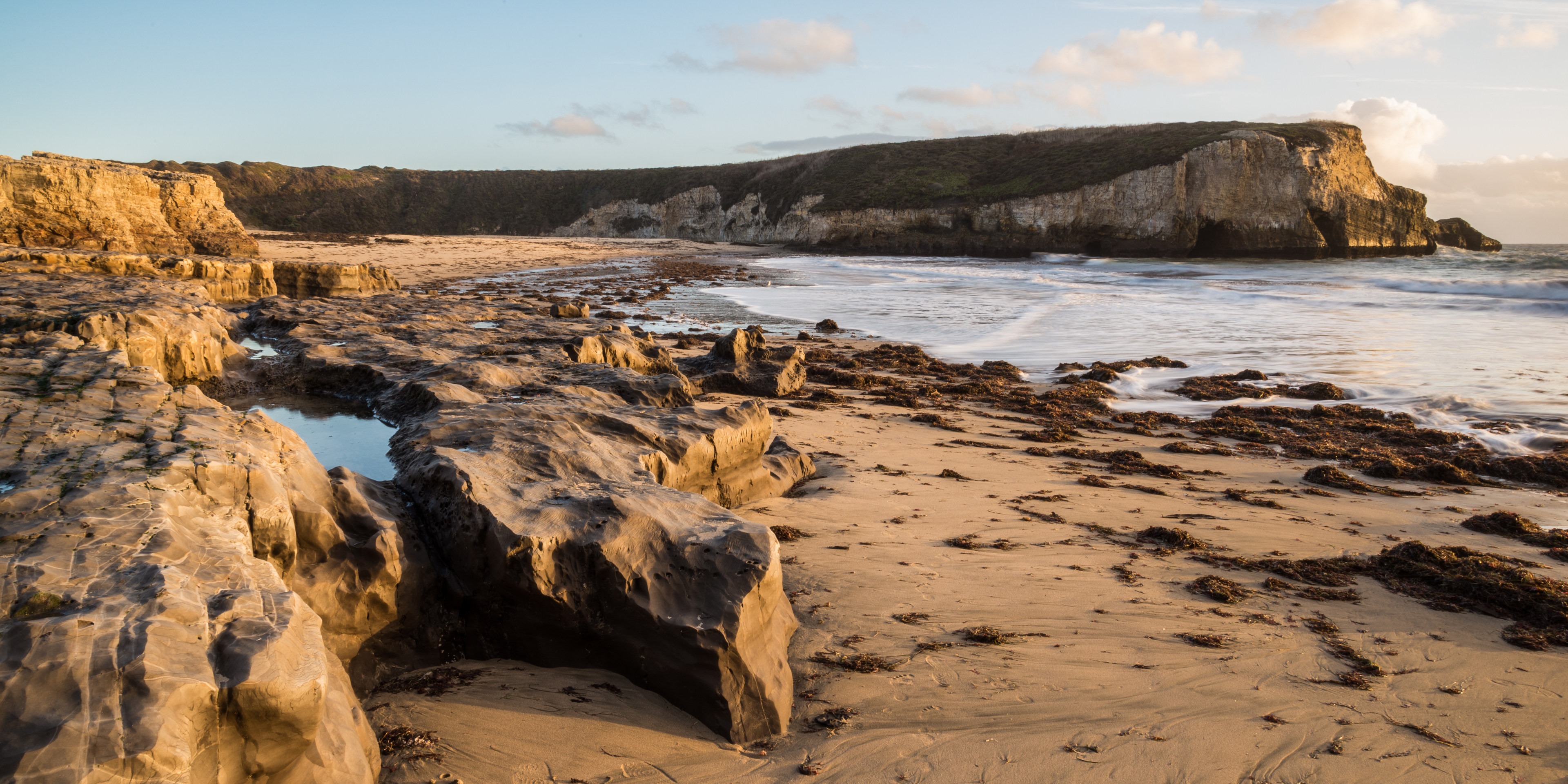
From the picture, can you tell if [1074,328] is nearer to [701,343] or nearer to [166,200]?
[701,343]

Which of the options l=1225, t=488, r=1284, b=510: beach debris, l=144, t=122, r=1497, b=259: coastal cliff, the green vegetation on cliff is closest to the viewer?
l=1225, t=488, r=1284, b=510: beach debris

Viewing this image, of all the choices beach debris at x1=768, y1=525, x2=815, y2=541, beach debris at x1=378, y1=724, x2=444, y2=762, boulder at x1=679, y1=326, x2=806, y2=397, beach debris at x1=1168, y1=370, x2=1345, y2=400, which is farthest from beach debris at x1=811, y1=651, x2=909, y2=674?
beach debris at x1=1168, y1=370, x2=1345, y2=400

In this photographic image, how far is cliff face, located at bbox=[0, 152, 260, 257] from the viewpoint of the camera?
1453 cm

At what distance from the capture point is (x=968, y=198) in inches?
2173

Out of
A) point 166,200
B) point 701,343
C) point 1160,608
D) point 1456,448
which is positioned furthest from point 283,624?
point 166,200

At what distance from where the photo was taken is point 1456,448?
7.55 m

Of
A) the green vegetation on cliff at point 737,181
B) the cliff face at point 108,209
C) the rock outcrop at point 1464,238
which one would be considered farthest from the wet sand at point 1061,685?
the rock outcrop at point 1464,238

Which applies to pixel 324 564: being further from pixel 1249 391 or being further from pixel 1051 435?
pixel 1249 391

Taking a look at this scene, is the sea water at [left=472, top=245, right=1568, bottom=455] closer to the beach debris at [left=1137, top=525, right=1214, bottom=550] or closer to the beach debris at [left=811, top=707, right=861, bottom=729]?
the beach debris at [left=1137, top=525, right=1214, bottom=550]

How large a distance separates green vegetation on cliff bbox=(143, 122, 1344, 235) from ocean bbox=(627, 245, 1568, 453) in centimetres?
1916

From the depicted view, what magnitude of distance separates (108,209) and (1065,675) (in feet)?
66.2

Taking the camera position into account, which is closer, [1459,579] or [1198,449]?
[1459,579]

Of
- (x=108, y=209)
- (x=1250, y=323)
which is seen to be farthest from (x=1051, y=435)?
(x=108, y=209)

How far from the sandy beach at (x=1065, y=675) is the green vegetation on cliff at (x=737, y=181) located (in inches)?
2032
